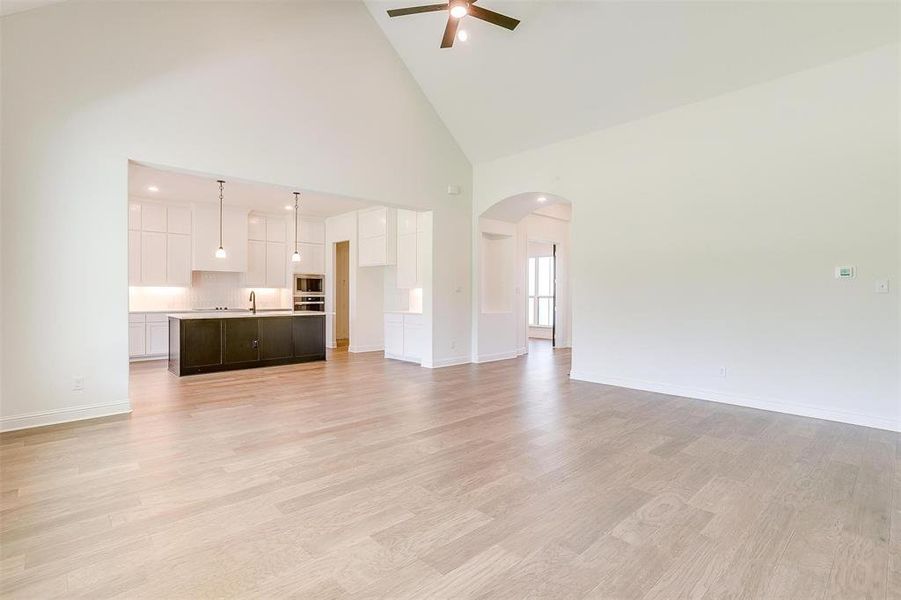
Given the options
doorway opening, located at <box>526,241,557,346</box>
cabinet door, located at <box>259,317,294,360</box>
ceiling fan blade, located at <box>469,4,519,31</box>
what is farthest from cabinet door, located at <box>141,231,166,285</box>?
doorway opening, located at <box>526,241,557,346</box>

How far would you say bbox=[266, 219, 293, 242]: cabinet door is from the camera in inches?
373

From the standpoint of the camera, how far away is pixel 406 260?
775 centimetres

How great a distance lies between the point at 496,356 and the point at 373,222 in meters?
3.51

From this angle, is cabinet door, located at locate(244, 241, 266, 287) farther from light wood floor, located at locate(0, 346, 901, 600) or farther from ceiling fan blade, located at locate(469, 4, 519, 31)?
ceiling fan blade, located at locate(469, 4, 519, 31)

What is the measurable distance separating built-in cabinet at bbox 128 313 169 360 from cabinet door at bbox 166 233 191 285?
74 centimetres

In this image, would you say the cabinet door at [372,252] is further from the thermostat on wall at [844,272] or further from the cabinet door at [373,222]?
the thermostat on wall at [844,272]

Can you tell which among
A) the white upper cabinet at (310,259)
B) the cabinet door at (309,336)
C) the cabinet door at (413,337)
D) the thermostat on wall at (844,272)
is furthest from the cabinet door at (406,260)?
the thermostat on wall at (844,272)

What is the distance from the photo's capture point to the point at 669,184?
5.21 m

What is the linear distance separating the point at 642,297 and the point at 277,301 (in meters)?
7.74

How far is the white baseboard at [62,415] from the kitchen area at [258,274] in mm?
2171

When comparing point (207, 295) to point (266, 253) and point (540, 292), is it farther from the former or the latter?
point (540, 292)

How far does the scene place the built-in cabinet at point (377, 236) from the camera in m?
8.07

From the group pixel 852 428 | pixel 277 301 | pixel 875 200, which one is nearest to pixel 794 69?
pixel 875 200

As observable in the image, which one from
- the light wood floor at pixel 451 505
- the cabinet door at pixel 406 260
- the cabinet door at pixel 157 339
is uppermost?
the cabinet door at pixel 406 260
